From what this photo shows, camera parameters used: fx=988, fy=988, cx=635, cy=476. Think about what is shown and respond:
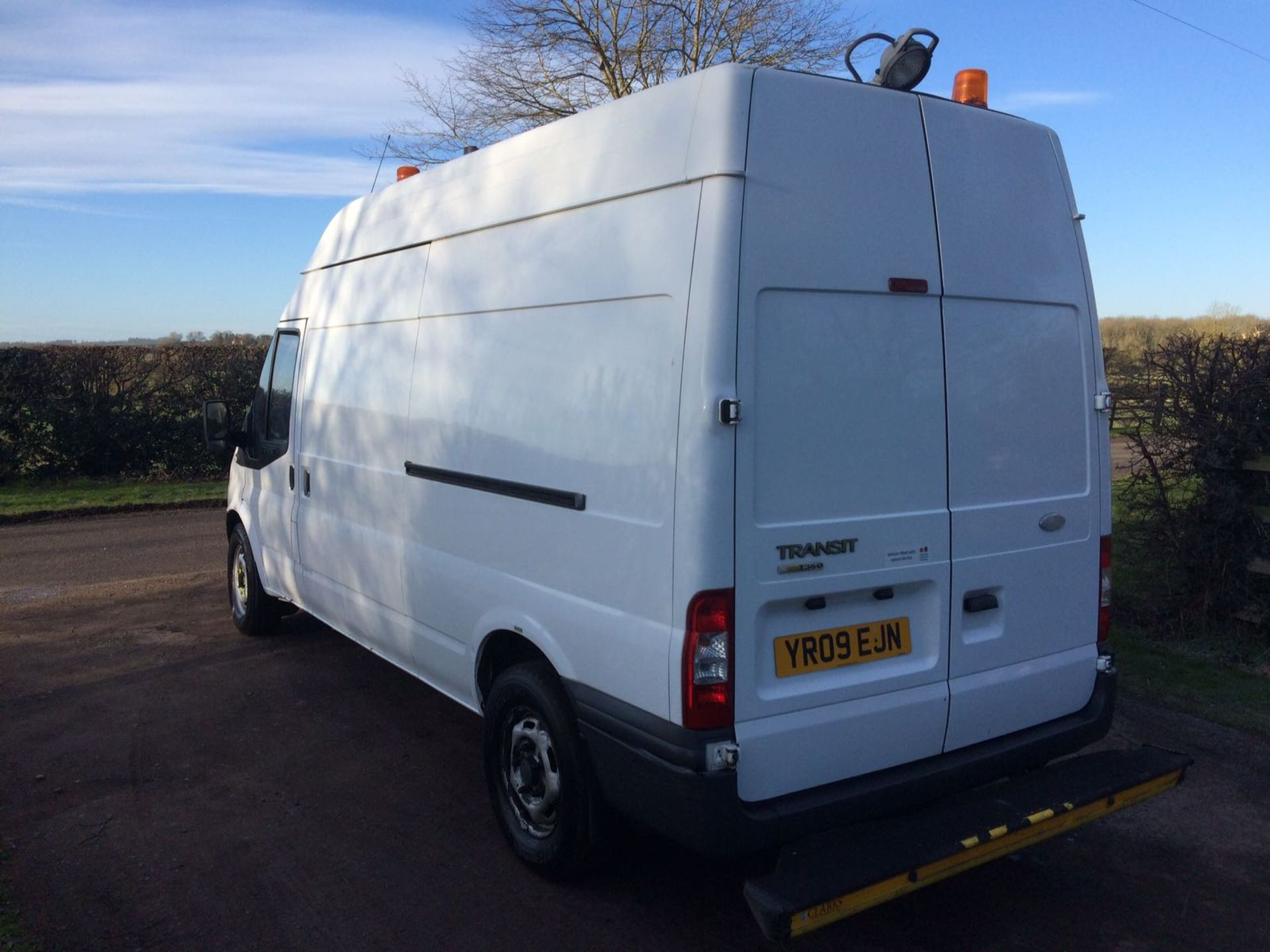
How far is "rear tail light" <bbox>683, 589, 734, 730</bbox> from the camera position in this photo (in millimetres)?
2963

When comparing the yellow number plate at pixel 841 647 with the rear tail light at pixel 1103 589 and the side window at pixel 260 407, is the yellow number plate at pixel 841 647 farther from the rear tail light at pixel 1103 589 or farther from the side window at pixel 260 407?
the side window at pixel 260 407

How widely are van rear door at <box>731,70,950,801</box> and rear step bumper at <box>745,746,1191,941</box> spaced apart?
8.7 inches

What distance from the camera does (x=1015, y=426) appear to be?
3615mm

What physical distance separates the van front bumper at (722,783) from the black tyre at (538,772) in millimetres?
129

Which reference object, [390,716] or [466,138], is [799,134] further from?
[466,138]

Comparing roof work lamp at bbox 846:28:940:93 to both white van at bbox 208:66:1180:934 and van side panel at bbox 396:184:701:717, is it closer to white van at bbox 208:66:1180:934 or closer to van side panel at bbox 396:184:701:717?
white van at bbox 208:66:1180:934

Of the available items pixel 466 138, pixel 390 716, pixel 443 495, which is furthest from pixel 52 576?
pixel 466 138

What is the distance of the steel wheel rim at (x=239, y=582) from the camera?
715 centimetres

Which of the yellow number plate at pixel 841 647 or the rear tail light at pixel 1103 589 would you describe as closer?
the yellow number plate at pixel 841 647

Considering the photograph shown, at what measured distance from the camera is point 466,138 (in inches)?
559

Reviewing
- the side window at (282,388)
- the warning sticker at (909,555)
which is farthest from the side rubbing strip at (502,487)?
the side window at (282,388)

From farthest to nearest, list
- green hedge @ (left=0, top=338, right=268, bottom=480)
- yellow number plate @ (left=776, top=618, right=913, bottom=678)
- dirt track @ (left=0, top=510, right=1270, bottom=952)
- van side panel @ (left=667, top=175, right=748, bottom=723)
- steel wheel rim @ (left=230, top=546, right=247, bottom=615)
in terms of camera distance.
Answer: green hedge @ (left=0, top=338, right=268, bottom=480) < steel wheel rim @ (left=230, top=546, right=247, bottom=615) < dirt track @ (left=0, top=510, right=1270, bottom=952) < yellow number plate @ (left=776, top=618, right=913, bottom=678) < van side panel @ (left=667, top=175, right=748, bottom=723)

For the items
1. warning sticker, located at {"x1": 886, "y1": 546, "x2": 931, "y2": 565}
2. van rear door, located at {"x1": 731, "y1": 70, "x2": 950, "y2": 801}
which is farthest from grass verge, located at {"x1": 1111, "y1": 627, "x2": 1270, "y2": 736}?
warning sticker, located at {"x1": 886, "y1": 546, "x2": 931, "y2": 565}

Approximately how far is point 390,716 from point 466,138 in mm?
10692
